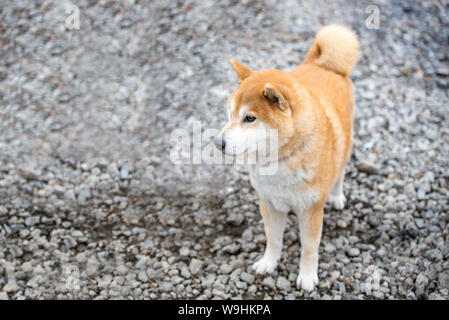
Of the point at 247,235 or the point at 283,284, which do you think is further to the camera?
the point at 247,235

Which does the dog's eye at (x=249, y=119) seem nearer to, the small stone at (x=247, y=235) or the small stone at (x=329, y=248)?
the small stone at (x=247, y=235)

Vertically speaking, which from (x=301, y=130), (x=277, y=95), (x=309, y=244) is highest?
(x=277, y=95)

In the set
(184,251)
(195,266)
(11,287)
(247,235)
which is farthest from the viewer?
(247,235)

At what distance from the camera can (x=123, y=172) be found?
568cm

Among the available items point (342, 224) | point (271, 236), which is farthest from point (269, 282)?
point (342, 224)

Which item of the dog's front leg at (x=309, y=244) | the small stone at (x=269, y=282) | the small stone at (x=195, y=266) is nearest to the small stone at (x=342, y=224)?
the dog's front leg at (x=309, y=244)

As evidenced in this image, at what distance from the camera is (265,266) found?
4691 millimetres

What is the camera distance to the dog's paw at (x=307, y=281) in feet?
14.8

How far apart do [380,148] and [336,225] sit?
1.27 metres

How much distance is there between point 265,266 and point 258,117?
5.54ft

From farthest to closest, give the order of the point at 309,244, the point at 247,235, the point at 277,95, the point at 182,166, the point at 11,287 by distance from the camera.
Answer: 1. the point at 182,166
2. the point at 247,235
3. the point at 11,287
4. the point at 309,244
5. the point at 277,95

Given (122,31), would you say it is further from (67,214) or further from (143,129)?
(67,214)

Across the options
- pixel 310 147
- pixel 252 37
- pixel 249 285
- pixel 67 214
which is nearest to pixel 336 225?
pixel 249 285

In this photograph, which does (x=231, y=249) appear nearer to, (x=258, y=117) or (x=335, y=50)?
(x=258, y=117)
